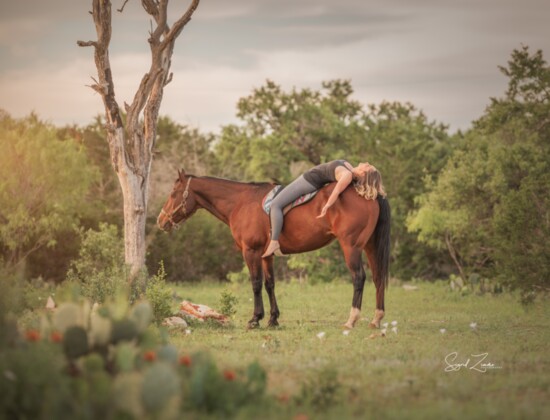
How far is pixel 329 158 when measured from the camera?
90.1 ft

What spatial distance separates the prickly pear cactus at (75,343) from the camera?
5.54 meters

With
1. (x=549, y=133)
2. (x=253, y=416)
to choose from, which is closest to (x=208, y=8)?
(x=549, y=133)

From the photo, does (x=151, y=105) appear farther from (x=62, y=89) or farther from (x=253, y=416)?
(x=62, y=89)

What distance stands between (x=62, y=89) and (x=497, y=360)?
17.7 metres

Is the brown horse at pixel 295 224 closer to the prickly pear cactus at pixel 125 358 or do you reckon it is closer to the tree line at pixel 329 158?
the tree line at pixel 329 158

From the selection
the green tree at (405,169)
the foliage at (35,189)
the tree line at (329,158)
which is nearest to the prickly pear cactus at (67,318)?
the tree line at (329,158)

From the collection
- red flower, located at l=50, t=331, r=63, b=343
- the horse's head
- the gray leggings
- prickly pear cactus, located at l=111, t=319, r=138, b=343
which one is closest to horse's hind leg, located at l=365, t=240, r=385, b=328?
the gray leggings

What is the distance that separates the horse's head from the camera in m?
12.1

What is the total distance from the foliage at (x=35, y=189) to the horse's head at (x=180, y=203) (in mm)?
10395

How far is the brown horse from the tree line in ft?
15.8

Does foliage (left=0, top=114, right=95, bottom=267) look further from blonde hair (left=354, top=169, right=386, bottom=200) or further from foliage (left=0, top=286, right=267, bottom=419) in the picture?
foliage (left=0, top=286, right=267, bottom=419)

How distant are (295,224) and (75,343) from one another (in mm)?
5921

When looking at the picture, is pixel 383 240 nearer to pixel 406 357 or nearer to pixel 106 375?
pixel 406 357

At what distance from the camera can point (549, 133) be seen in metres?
21.2
